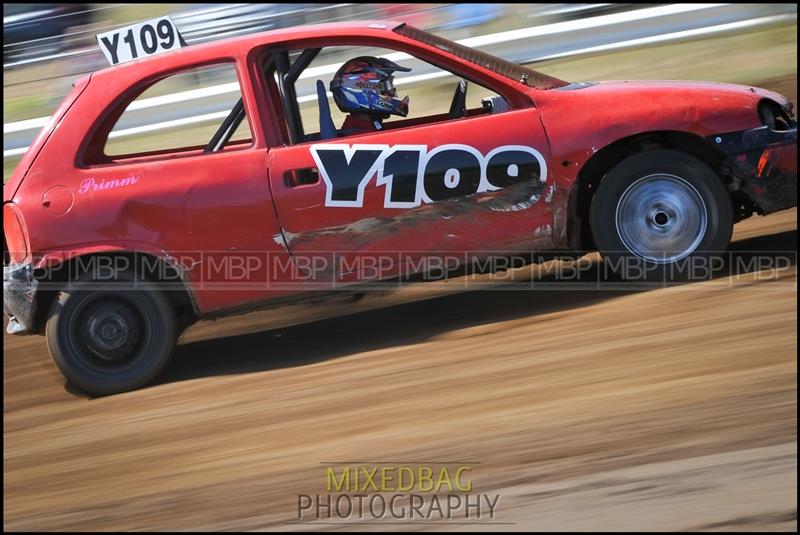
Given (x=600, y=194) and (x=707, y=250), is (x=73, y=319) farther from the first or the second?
(x=707, y=250)

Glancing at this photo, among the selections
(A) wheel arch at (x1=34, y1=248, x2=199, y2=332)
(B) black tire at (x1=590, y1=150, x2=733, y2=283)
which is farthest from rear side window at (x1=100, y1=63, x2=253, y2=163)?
(B) black tire at (x1=590, y1=150, x2=733, y2=283)

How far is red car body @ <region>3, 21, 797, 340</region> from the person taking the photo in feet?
18.0

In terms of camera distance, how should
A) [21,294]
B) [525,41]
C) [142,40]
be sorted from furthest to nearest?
[525,41]
[142,40]
[21,294]

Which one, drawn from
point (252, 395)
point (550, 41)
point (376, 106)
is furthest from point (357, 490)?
point (550, 41)

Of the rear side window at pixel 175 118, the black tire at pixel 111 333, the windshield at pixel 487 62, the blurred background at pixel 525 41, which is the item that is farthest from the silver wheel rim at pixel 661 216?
the rear side window at pixel 175 118

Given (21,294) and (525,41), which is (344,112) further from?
(525,41)

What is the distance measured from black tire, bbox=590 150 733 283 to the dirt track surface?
0.15 m

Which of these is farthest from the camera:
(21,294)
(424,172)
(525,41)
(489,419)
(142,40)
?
(525,41)

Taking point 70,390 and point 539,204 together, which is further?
point 70,390

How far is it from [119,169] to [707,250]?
10.4ft

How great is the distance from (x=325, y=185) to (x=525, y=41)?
21.1 ft

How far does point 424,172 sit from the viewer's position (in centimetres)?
544

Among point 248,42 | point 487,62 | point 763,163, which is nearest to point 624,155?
point 763,163

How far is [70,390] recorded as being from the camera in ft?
19.6
